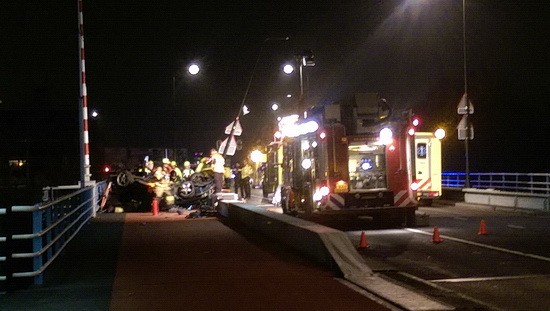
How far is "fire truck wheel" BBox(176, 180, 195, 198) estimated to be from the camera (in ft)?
81.5

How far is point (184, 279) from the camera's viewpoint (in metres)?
9.65

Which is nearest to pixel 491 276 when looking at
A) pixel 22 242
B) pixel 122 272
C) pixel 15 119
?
pixel 122 272

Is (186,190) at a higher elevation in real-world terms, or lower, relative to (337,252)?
higher

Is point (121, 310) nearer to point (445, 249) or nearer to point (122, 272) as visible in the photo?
point (122, 272)

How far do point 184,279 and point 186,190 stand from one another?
50.7ft

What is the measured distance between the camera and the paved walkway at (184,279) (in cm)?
798

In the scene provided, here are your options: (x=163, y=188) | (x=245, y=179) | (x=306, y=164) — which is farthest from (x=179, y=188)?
(x=306, y=164)

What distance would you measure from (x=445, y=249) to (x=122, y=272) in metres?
6.15

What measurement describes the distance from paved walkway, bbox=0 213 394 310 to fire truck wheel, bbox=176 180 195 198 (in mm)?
9575

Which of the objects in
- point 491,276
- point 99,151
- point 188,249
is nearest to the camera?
point 491,276

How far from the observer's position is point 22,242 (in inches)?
371

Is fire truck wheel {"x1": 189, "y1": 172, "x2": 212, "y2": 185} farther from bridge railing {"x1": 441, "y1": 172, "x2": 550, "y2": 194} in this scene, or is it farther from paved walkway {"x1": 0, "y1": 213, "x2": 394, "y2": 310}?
bridge railing {"x1": 441, "y1": 172, "x2": 550, "y2": 194}

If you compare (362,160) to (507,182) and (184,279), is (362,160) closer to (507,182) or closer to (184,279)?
(184,279)

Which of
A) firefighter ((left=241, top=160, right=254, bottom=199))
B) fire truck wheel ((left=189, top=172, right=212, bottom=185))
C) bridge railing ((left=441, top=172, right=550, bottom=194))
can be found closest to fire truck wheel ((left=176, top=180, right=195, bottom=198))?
fire truck wheel ((left=189, top=172, right=212, bottom=185))
